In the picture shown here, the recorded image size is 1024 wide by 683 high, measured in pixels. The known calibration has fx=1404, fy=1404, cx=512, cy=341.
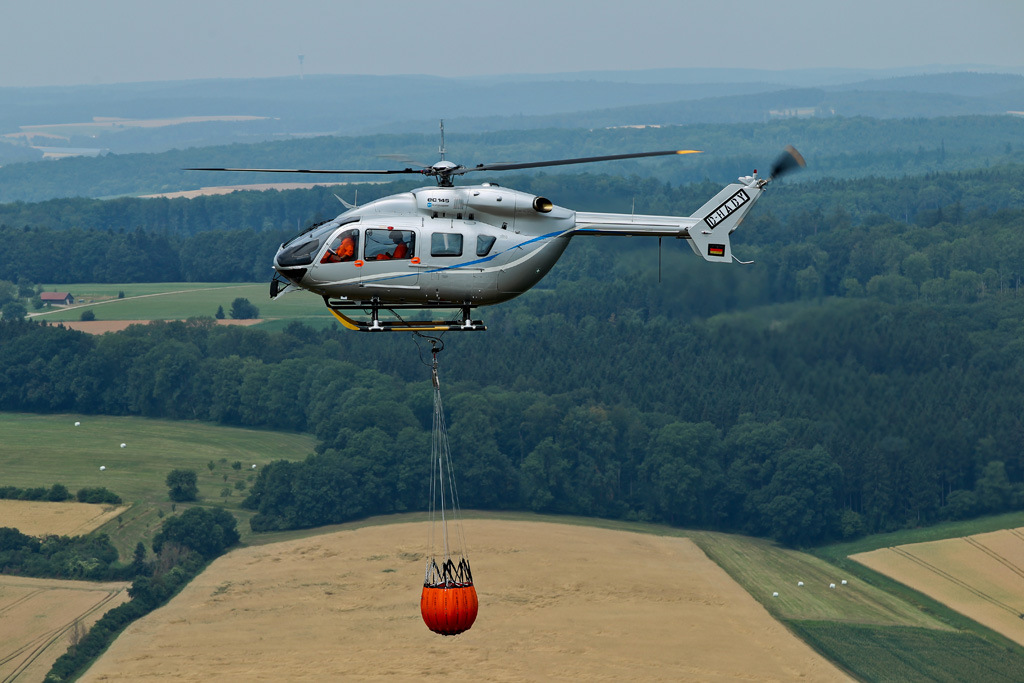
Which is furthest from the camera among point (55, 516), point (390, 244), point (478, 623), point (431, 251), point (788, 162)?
point (55, 516)

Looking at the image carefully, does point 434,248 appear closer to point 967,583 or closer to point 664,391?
point 967,583

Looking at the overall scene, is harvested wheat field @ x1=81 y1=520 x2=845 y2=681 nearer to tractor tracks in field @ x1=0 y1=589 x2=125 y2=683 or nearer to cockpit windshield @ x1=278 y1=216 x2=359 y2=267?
tractor tracks in field @ x1=0 y1=589 x2=125 y2=683

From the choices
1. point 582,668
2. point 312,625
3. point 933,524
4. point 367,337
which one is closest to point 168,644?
point 312,625

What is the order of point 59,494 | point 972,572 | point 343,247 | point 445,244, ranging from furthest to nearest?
point 59,494
point 972,572
point 445,244
point 343,247

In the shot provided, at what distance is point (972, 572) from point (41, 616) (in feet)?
217

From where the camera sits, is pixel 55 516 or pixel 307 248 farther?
pixel 55 516

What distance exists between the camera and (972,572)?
10369 centimetres

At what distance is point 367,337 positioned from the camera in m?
166

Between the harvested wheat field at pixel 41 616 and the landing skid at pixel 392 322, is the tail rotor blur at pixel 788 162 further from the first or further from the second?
the harvested wheat field at pixel 41 616

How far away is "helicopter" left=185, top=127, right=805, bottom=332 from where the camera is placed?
132ft

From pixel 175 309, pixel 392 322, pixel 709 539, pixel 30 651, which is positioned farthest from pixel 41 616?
pixel 175 309

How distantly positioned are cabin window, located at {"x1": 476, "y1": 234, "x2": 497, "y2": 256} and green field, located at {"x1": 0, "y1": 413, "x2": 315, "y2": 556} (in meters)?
73.7

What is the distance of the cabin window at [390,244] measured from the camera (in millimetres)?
40188

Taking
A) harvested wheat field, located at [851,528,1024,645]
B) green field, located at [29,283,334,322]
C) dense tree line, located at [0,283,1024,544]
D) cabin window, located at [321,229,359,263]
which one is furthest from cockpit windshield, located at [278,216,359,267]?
green field, located at [29,283,334,322]
